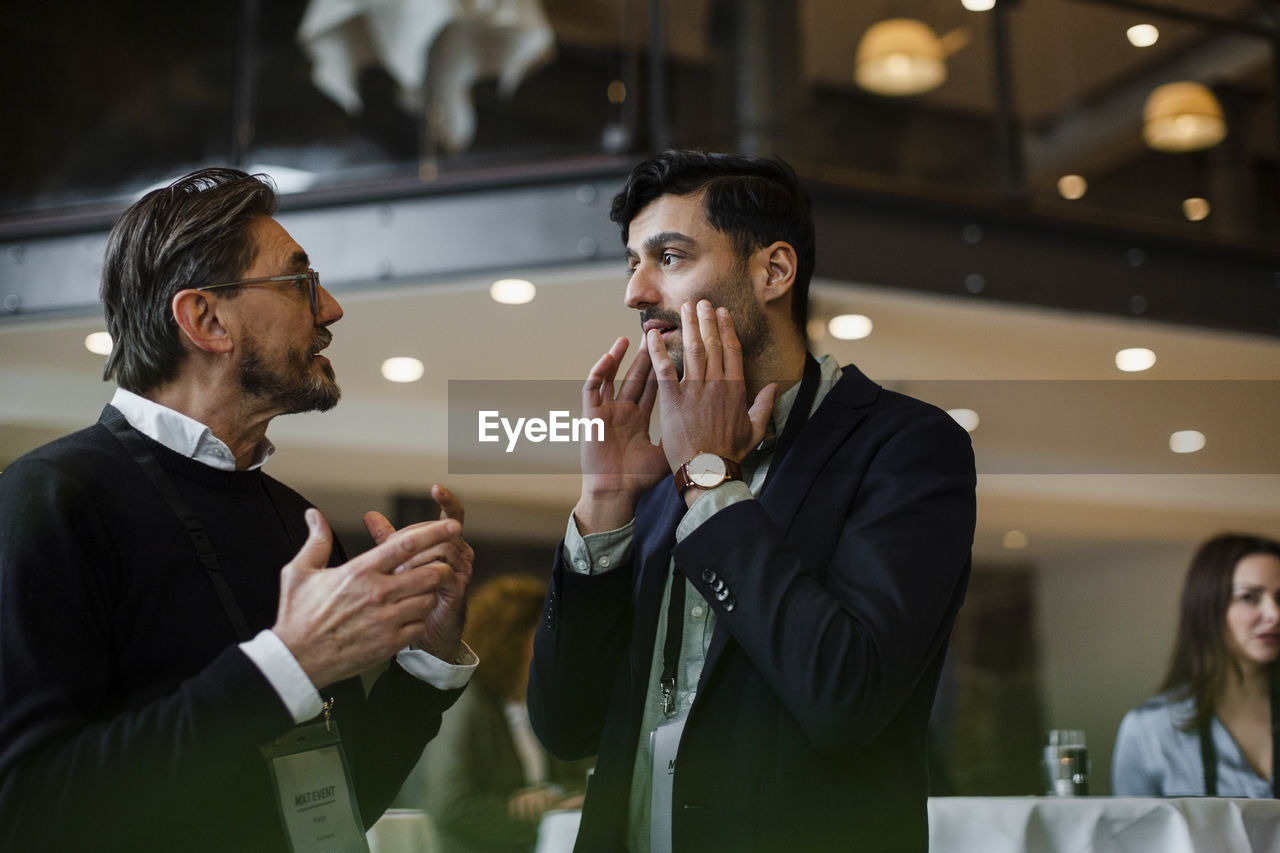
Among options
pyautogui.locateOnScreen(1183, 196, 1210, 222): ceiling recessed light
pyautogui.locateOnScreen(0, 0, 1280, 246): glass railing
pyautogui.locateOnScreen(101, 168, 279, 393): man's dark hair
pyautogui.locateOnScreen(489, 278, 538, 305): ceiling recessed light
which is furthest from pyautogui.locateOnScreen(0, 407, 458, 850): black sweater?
pyautogui.locateOnScreen(1183, 196, 1210, 222): ceiling recessed light

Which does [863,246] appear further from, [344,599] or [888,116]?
[344,599]

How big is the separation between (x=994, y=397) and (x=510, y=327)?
2.51 metres

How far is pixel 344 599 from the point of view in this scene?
117 cm

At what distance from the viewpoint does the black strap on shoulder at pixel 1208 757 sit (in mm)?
2770

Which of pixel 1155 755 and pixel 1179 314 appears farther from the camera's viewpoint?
pixel 1179 314

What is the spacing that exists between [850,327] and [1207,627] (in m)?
2.23

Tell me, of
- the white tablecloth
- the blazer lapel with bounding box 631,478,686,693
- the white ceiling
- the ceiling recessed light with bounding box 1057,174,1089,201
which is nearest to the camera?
the blazer lapel with bounding box 631,478,686,693

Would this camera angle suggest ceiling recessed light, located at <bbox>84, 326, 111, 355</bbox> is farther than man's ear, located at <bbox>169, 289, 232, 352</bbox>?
Yes

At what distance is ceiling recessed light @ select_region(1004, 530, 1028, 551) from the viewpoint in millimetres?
7730

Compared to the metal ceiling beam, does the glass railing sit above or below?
above

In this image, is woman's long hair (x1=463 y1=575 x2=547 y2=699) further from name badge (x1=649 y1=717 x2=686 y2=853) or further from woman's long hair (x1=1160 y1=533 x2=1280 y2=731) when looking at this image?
name badge (x1=649 y1=717 x2=686 y2=853)

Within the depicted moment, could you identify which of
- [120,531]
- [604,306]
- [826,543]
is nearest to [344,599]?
[120,531]

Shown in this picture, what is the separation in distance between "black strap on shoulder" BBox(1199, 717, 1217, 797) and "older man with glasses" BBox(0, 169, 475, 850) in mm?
2170

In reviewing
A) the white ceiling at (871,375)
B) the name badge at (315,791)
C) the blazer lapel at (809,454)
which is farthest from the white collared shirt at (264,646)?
the white ceiling at (871,375)
